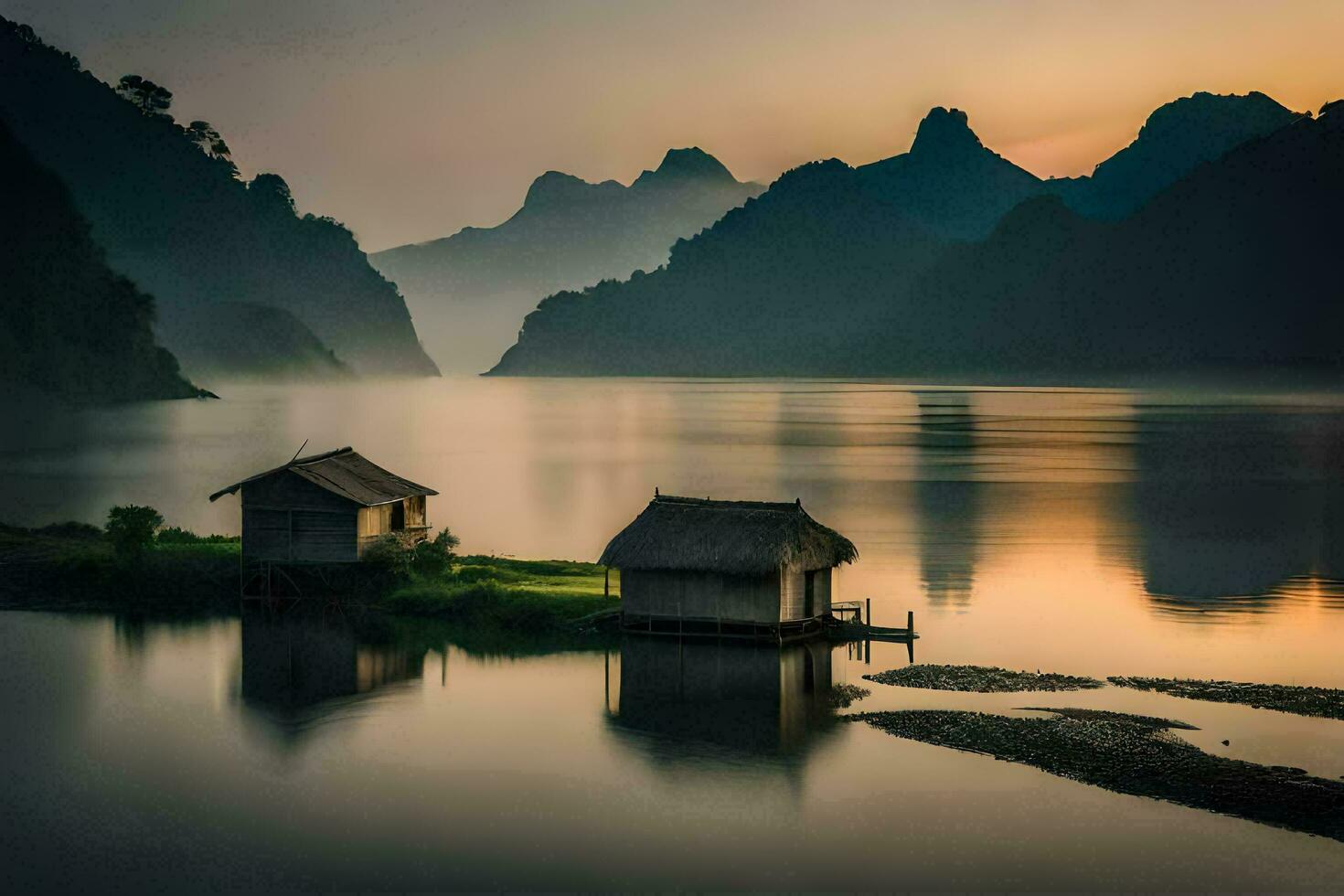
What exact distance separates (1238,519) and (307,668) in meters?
63.3

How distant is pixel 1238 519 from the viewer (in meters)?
85.0

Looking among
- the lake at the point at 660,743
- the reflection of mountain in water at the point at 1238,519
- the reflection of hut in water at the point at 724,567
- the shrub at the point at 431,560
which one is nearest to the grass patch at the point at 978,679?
the lake at the point at 660,743

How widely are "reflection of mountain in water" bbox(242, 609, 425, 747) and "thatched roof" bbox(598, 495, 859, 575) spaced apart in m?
7.78

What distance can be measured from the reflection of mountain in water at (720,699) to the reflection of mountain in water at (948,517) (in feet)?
48.7

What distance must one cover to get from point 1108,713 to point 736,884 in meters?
14.0

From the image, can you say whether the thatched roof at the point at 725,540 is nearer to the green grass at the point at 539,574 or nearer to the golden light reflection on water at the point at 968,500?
the green grass at the point at 539,574

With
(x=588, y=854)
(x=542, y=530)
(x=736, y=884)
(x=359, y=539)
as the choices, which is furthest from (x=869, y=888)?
(x=542, y=530)

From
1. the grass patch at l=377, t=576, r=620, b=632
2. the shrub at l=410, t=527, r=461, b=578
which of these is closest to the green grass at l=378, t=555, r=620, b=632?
the grass patch at l=377, t=576, r=620, b=632

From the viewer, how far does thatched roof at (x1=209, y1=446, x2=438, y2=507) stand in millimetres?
48688

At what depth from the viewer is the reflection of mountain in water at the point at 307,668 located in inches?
1480

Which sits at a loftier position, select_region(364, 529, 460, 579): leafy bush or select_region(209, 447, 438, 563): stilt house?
select_region(209, 447, 438, 563): stilt house

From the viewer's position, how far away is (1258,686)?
39.0m

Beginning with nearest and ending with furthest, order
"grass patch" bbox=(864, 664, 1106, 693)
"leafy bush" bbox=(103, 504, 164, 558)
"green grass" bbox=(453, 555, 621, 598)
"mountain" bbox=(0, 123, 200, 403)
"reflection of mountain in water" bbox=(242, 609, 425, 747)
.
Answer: "reflection of mountain in water" bbox=(242, 609, 425, 747)
"grass patch" bbox=(864, 664, 1106, 693)
"green grass" bbox=(453, 555, 621, 598)
"leafy bush" bbox=(103, 504, 164, 558)
"mountain" bbox=(0, 123, 200, 403)

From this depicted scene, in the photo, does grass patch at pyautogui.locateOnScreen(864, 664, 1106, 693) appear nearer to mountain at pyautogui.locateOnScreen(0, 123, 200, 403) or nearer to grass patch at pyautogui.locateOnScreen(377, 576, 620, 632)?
grass patch at pyautogui.locateOnScreen(377, 576, 620, 632)
